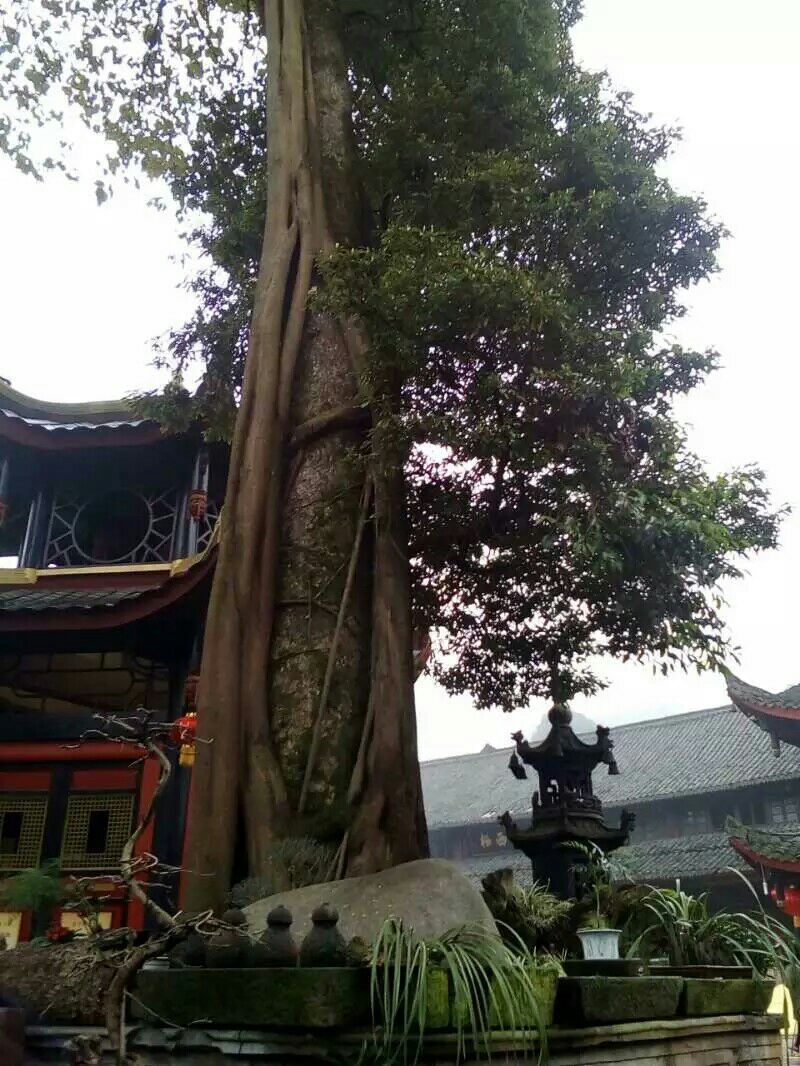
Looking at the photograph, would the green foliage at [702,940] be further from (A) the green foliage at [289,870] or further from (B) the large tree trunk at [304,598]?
(A) the green foliage at [289,870]

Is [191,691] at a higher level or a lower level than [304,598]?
higher

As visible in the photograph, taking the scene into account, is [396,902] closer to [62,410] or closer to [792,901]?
[62,410]

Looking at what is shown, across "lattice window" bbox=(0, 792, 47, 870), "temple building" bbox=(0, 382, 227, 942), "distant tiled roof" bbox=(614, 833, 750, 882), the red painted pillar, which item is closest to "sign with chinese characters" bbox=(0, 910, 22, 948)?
"temple building" bbox=(0, 382, 227, 942)

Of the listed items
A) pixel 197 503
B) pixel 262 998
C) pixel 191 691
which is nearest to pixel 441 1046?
pixel 262 998

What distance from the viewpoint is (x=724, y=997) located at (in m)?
3.89

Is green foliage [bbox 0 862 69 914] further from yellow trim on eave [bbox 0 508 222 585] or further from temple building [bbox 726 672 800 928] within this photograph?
temple building [bbox 726 672 800 928]

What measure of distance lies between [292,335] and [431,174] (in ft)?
5.95

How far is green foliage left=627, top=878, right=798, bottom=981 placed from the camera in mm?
4516

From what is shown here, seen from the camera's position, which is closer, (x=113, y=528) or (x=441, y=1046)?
(x=441, y=1046)

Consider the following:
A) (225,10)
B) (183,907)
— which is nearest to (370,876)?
(183,907)

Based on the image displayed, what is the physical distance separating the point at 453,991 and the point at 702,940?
7.55ft

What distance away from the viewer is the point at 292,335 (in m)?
5.98

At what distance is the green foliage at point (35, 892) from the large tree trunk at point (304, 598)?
3454mm

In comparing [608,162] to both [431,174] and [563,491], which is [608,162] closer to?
[431,174]
